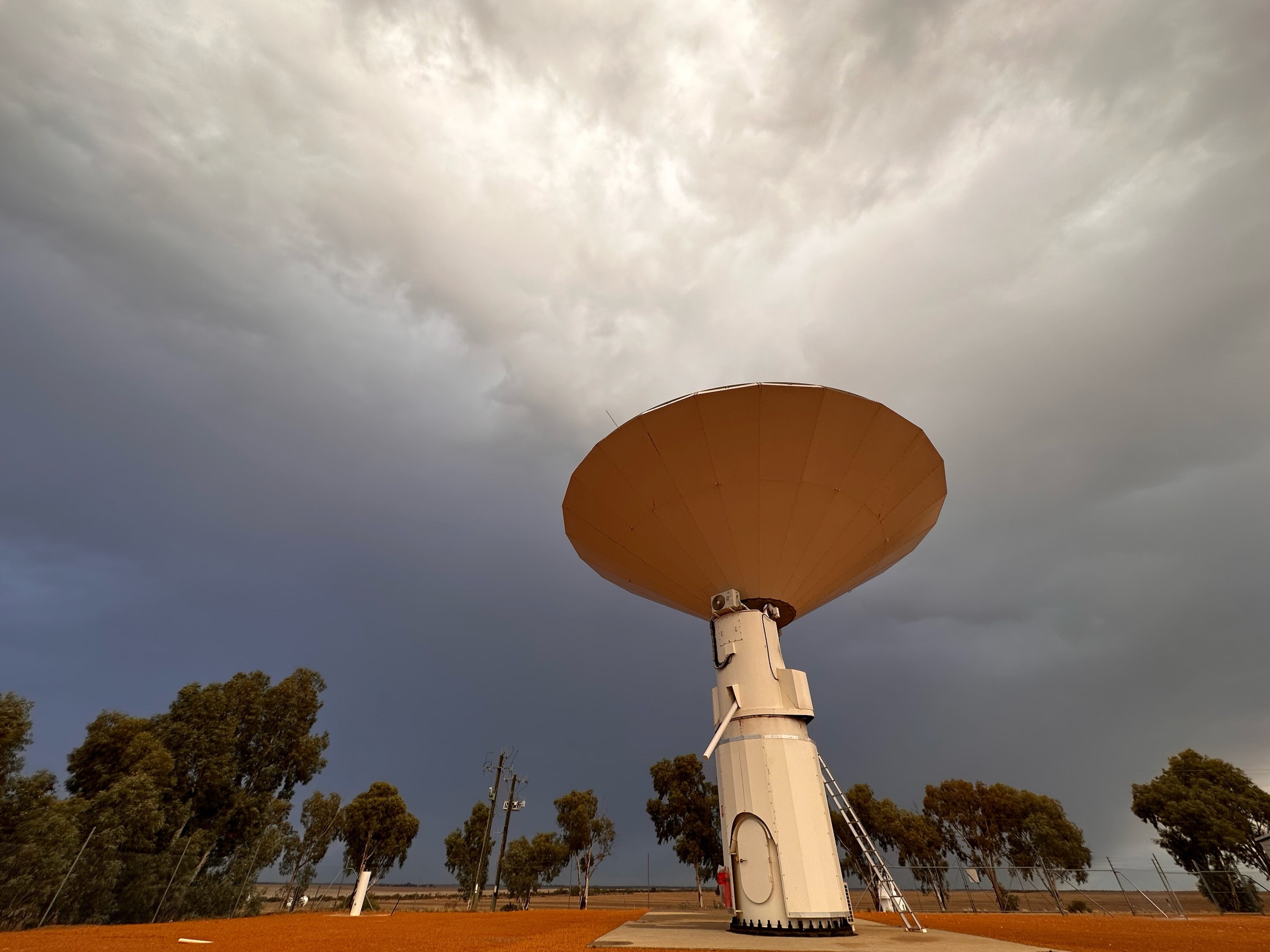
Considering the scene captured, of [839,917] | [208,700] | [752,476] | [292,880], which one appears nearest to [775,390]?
[752,476]

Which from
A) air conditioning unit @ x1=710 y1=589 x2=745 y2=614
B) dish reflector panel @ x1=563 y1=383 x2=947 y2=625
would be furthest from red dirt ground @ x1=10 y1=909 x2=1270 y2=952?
dish reflector panel @ x1=563 y1=383 x2=947 y2=625

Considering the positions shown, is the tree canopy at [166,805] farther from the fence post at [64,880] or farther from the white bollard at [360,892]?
the white bollard at [360,892]

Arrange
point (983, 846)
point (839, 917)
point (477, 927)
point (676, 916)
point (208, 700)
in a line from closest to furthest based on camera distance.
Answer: point (839, 917) < point (477, 927) < point (676, 916) < point (208, 700) < point (983, 846)

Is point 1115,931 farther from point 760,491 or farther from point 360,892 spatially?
point 360,892

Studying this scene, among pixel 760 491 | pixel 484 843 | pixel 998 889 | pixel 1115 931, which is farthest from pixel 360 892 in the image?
pixel 998 889

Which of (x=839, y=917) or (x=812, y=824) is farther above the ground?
(x=812, y=824)

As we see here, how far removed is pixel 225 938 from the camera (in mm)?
10773

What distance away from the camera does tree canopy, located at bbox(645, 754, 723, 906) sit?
30.9m

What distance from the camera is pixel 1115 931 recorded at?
1134 centimetres

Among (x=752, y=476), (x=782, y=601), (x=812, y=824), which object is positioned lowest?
(x=812, y=824)

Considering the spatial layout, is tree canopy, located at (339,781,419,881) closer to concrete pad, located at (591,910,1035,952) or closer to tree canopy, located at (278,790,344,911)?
tree canopy, located at (278,790,344,911)

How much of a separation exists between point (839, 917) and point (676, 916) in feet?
27.6

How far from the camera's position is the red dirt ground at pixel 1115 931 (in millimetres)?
8500

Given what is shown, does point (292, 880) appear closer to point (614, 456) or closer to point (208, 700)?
point (208, 700)
